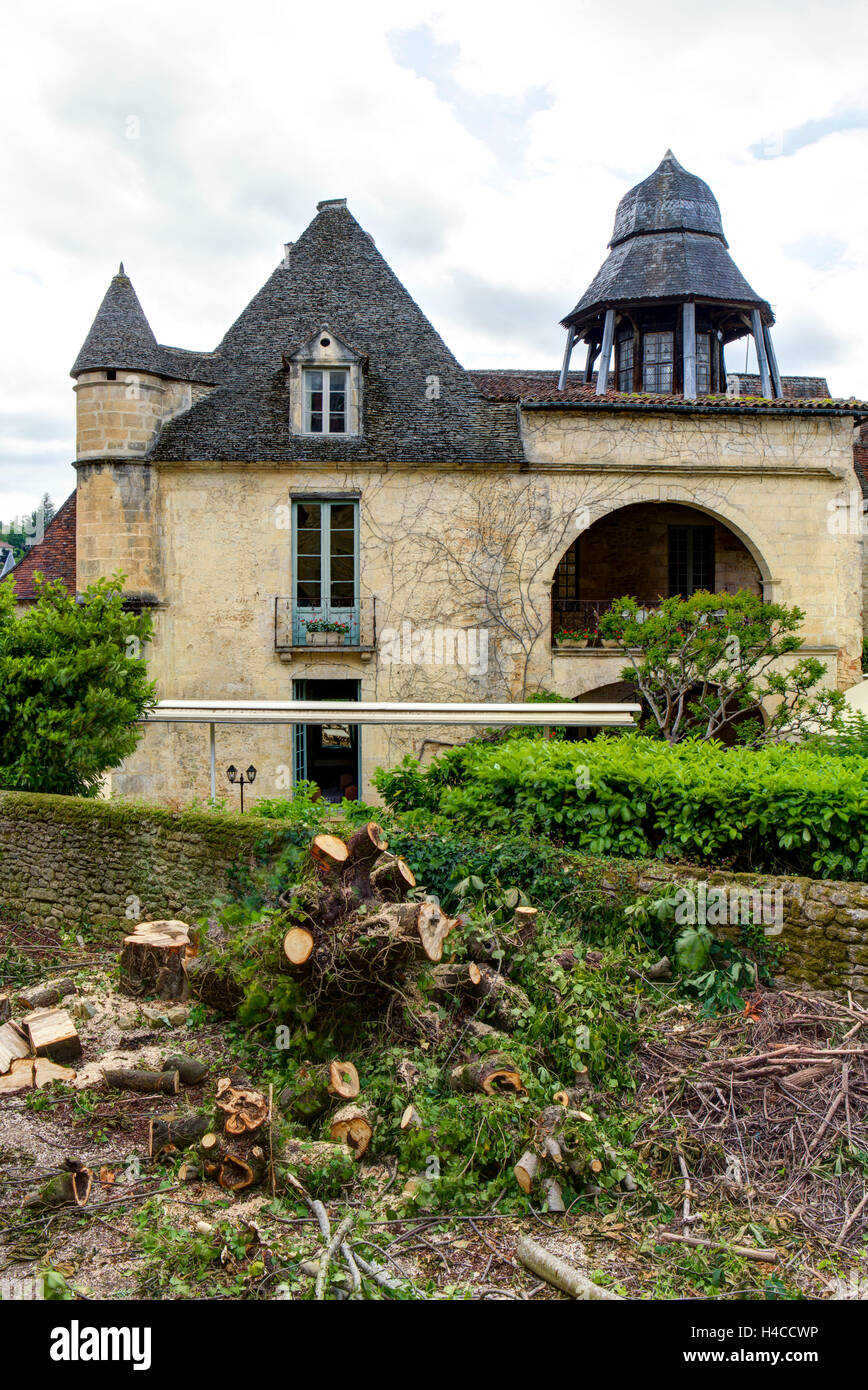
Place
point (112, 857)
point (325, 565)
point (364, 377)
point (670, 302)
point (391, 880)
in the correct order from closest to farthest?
point (391, 880)
point (112, 857)
point (325, 565)
point (364, 377)
point (670, 302)

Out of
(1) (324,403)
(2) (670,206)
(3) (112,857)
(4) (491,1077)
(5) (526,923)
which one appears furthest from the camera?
(2) (670,206)

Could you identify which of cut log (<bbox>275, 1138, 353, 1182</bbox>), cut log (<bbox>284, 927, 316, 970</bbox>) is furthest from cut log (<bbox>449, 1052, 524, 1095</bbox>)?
cut log (<bbox>284, 927, 316, 970</bbox>)

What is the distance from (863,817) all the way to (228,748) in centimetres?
1224

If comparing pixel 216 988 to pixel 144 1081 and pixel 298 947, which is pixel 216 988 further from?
pixel 298 947

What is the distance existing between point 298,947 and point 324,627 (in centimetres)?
1203

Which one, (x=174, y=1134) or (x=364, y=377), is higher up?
(x=364, y=377)

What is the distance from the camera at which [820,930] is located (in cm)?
751

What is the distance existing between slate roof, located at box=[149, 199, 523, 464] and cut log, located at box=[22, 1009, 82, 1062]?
12.4 metres

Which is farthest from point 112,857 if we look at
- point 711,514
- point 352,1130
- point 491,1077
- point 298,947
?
point 711,514

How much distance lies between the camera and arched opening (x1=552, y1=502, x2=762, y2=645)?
70.2 ft

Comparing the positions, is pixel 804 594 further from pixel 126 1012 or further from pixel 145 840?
pixel 126 1012

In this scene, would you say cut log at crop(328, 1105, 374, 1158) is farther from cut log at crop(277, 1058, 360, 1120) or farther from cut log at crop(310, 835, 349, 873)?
cut log at crop(310, 835, 349, 873)

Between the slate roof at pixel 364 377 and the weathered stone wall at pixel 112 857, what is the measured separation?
9.11 m

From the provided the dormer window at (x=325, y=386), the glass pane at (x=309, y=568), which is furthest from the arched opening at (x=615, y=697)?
the dormer window at (x=325, y=386)
